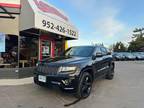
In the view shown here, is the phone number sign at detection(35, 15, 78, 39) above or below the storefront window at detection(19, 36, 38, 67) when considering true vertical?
above

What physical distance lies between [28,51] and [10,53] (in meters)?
1.27

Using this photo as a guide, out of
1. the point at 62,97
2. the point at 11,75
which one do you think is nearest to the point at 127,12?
the point at 11,75

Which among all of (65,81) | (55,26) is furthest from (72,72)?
(55,26)

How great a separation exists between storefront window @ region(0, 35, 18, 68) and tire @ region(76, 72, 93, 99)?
4.75 m

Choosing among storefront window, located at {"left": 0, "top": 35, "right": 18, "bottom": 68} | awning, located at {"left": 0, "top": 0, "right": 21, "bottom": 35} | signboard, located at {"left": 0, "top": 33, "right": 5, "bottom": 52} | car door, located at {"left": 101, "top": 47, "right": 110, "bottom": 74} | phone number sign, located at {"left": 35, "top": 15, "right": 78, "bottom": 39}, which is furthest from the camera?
storefront window, located at {"left": 0, "top": 35, "right": 18, "bottom": 68}

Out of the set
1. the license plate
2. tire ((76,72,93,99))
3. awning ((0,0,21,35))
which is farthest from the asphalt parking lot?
awning ((0,0,21,35))

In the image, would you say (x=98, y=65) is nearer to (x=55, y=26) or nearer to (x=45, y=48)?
(x=55, y=26)

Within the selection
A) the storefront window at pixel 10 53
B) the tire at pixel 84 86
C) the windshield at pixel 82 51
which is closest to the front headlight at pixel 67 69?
the tire at pixel 84 86

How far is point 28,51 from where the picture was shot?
11.5m

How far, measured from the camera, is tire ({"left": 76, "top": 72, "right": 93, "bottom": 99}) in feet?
19.5

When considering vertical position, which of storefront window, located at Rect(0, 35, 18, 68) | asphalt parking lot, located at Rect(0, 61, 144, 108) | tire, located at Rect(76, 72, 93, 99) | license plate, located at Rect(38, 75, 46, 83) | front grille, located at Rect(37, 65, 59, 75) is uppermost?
storefront window, located at Rect(0, 35, 18, 68)

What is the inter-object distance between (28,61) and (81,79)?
5661 mm

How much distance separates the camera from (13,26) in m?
9.84

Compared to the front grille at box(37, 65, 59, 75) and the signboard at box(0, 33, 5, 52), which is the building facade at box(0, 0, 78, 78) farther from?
the front grille at box(37, 65, 59, 75)
